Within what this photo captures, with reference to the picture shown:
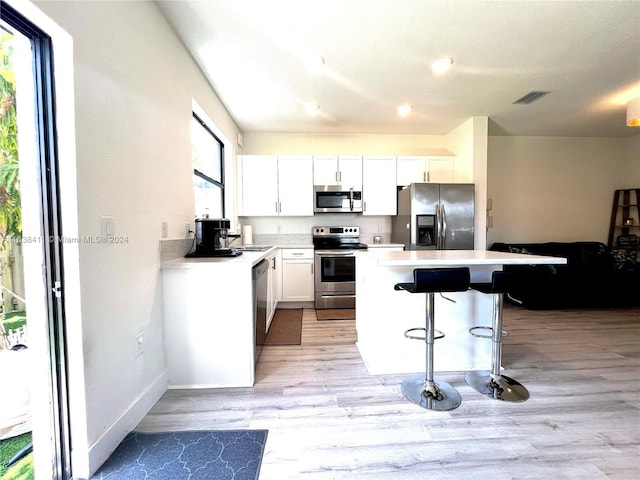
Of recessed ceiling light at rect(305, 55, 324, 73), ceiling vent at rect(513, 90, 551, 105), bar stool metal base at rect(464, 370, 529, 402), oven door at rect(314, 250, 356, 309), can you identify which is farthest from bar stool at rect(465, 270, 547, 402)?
ceiling vent at rect(513, 90, 551, 105)

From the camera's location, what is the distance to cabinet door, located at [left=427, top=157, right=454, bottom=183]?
160 inches

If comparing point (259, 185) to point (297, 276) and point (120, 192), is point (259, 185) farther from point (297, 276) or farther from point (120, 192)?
point (120, 192)

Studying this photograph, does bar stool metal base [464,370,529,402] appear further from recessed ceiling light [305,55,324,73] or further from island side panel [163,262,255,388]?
recessed ceiling light [305,55,324,73]

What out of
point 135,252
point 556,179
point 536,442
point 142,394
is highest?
point 556,179

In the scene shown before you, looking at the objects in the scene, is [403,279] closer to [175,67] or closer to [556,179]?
[175,67]

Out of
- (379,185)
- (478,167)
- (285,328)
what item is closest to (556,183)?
(478,167)

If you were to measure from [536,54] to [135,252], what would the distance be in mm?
3570

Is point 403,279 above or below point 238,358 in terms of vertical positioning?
above

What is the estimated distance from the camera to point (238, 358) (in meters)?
1.92

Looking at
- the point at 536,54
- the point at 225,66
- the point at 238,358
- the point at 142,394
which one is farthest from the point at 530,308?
the point at 225,66

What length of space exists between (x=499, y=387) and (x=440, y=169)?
3188 millimetres

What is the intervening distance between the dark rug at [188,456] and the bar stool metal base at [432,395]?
1000 mm

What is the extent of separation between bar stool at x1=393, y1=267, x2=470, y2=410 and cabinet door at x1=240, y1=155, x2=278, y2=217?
2.76 meters

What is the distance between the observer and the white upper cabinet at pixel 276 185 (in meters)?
3.97
